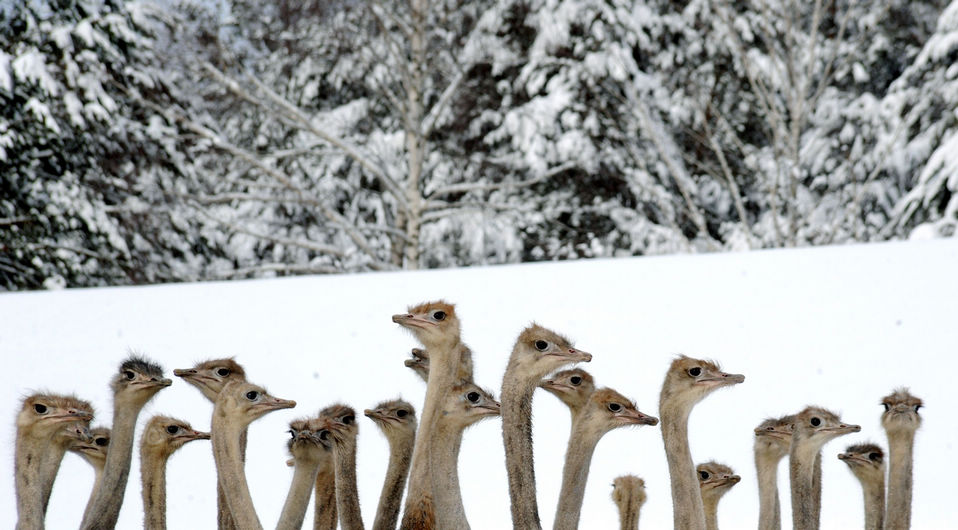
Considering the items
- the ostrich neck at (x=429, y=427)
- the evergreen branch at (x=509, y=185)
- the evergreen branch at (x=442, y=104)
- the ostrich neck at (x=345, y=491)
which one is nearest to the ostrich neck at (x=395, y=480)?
the ostrich neck at (x=345, y=491)

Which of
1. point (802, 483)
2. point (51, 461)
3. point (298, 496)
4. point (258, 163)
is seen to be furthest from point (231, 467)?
point (258, 163)

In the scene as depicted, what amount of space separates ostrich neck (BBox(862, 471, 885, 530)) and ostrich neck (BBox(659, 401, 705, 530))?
0.67 m

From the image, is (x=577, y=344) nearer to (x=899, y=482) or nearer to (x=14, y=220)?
(x=899, y=482)

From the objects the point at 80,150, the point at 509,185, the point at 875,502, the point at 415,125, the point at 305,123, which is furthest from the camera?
the point at 415,125

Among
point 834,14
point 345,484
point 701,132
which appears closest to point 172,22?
point 701,132

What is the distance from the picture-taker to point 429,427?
2.38m

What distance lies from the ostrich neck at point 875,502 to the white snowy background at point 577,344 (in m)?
1.40

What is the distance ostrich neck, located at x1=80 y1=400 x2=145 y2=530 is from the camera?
2.50 meters

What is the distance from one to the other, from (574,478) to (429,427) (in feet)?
1.18

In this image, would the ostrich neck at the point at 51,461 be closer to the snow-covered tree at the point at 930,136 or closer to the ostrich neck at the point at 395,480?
the ostrich neck at the point at 395,480

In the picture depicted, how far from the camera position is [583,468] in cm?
249

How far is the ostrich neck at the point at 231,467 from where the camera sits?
2.27 meters

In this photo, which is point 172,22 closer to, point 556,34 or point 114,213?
point 114,213

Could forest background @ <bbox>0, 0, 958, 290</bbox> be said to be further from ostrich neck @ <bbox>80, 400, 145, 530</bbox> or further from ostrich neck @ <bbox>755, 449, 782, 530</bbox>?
ostrich neck @ <bbox>80, 400, 145, 530</bbox>
